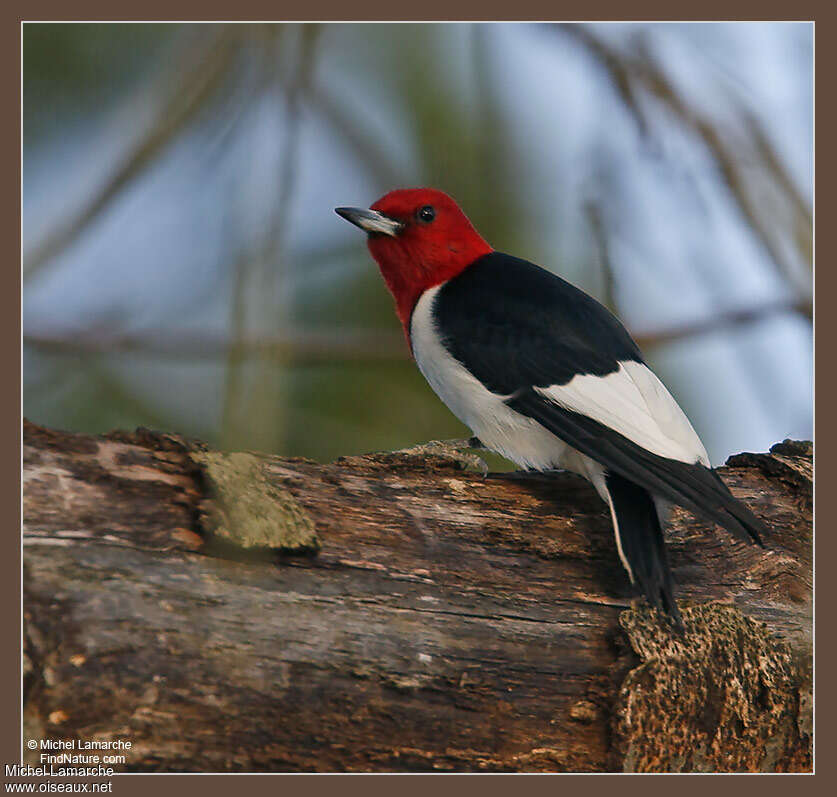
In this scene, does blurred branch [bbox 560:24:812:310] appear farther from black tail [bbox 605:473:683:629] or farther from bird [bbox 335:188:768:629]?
black tail [bbox 605:473:683:629]

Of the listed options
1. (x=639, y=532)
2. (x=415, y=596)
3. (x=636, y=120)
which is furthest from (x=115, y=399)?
(x=636, y=120)

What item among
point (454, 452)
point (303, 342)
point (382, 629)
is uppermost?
point (303, 342)

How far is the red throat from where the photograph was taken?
2738mm

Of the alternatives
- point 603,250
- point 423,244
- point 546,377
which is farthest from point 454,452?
point 423,244

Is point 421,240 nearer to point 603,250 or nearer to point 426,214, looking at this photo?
point 426,214

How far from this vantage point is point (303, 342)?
219 cm

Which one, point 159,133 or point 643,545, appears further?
point 643,545

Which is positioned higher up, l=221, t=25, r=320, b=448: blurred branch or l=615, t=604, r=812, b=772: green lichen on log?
l=221, t=25, r=320, b=448: blurred branch

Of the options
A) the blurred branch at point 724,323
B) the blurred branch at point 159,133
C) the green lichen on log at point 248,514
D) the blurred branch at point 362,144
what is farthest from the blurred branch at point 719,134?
the green lichen on log at point 248,514

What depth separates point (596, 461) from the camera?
2.12 m

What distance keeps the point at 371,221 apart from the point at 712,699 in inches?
60.3

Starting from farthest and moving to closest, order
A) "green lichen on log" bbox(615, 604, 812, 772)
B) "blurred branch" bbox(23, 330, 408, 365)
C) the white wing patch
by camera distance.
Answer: the white wing patch
"green lichen on log" bbox(615, 604, 812, 772)
"blurred branch" bbox(23, 330, 408, 365)

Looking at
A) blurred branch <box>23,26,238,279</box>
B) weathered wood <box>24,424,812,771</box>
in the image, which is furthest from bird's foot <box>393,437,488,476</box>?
blurred branch <box>23,26,238,279</box>

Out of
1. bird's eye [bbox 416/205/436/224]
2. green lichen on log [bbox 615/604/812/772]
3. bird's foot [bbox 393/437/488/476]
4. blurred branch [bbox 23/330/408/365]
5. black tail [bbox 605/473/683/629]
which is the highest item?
bird's eye [bbox 416/205/436/224]
